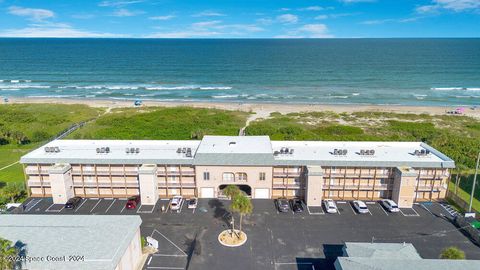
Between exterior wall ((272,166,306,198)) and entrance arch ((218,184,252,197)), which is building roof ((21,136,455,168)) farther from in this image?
entrance arch ((218,184,252,197))

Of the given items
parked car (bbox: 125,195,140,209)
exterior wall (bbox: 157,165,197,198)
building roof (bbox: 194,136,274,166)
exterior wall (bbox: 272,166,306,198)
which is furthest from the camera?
exterior wall (bbox: 157,165,197,198)

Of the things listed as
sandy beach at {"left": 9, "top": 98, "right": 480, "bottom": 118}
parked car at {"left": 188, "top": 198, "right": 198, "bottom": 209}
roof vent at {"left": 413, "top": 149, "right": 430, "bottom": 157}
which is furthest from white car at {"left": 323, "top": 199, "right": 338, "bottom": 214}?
sandy beach at {"left": 9, "top": 98, "right": 480, "bottom": 118}

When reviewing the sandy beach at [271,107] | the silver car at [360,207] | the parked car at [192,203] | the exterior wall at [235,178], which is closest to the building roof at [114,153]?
the exterior wall at [235,178]

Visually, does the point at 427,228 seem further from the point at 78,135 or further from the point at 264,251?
the point at 78,135

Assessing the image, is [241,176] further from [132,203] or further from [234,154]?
[132,203]

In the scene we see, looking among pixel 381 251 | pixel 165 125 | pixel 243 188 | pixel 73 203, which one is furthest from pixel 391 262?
pixel 165 125
